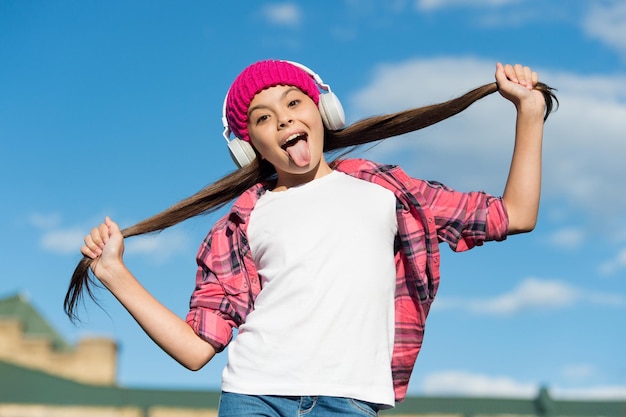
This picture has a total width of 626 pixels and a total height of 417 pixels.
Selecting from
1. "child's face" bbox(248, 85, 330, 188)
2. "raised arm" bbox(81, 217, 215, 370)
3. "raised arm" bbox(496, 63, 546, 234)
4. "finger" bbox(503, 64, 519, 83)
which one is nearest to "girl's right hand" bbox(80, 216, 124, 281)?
"raised arm" bbox(81, 217, 215, 370)

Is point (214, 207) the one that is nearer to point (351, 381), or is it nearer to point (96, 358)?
point (351, 381)

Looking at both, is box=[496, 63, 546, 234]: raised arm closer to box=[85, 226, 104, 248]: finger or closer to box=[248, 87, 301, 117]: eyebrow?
box=[248, 87, 301, 117]: eyebrow

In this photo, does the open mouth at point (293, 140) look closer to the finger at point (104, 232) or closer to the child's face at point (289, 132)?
the child's face at point (289, 132)

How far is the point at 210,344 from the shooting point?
288 cm

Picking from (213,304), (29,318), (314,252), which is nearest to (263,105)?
(314,252)

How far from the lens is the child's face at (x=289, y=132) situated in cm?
292

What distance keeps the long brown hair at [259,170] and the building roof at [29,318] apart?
57.7 ft

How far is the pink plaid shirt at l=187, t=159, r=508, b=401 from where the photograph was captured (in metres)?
2.88

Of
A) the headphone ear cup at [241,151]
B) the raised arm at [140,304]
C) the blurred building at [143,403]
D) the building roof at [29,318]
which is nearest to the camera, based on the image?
the raised arm at [140,304]

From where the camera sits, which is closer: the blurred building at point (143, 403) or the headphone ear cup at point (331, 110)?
the headphone ear cup at point (331, 110)

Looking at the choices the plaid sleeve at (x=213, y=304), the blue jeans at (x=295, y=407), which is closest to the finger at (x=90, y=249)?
the plaid sleeve at (x=213, y=304)

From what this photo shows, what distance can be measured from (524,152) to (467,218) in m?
0.28

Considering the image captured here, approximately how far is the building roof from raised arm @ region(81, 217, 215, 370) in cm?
1774

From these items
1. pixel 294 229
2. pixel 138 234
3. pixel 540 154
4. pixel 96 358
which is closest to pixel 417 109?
pixel 540 154
